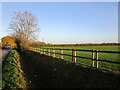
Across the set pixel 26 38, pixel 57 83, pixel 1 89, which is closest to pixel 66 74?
pixel 57 83

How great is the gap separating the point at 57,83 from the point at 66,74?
775mm

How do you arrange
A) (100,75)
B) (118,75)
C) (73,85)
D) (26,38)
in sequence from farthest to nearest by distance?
(26,38) → (73,85) → (100,75) → (118,75)

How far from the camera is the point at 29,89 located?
792 centimetres

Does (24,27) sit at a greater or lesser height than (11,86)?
greater

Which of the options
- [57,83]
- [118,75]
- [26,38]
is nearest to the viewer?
[118,75]

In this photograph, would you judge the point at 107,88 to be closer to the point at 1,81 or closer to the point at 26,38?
the point at 1,81

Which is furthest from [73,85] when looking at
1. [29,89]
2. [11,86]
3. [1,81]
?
[1,81]

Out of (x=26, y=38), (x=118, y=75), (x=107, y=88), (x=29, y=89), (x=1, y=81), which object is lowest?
(x=29, y=89)

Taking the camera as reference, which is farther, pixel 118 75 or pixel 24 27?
pixel 24 27

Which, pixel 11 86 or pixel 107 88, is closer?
pixel 107 88

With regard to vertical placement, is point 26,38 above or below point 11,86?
above

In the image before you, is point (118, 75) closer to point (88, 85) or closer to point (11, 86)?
point (88, 85)

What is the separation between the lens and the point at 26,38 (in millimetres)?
35375

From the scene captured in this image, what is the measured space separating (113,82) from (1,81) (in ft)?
21.4
